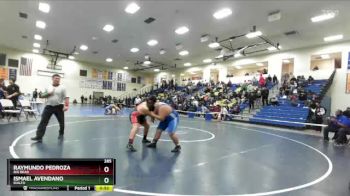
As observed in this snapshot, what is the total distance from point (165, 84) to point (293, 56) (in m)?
16.6

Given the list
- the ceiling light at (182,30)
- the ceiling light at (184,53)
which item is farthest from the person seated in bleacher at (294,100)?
the ceiling light at (184,53)

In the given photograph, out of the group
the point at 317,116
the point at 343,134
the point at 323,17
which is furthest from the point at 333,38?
the point at 343,134

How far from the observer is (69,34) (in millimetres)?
18234

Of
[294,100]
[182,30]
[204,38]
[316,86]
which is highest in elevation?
[182,30]

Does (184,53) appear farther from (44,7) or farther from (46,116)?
(46,116)

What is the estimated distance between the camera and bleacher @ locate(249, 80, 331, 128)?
13.5m

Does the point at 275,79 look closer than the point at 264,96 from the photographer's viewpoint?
No

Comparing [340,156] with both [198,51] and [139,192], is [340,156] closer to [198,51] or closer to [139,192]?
[139,192]

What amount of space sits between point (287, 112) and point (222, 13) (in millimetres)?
7408

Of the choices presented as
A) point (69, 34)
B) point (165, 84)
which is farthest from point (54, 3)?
point (165, 84)
